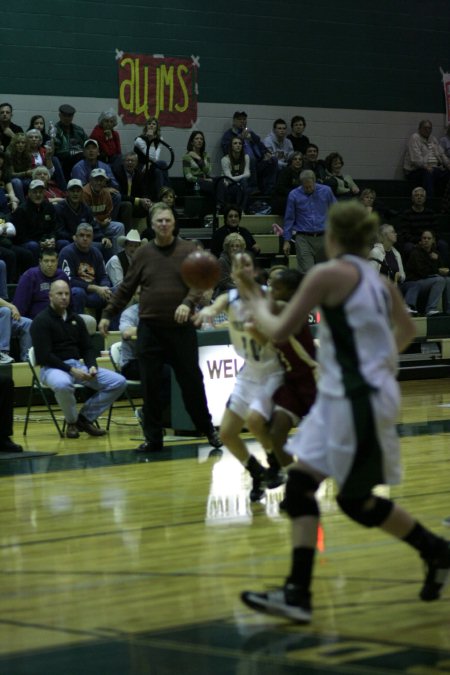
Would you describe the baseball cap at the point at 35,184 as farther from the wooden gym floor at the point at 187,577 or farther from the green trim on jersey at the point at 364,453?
the green trim on jersey at the point at 364,453

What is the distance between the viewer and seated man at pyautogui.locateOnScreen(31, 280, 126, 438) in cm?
1106

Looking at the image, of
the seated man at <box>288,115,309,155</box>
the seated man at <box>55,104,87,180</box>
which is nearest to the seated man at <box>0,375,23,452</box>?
the seated man at <box>55,104,87,180</box>

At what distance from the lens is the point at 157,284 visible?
9672 millimetres

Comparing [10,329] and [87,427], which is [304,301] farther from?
[10,329]

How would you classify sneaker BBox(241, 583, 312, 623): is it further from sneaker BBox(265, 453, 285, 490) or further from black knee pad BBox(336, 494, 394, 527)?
sneaker BBox(265, 453, 285, 490)

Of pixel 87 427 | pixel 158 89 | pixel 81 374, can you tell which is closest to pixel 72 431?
pixel 87 427

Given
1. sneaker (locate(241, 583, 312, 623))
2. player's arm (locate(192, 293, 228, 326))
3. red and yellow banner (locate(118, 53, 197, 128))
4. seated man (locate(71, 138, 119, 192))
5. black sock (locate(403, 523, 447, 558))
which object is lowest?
sneaker (locate(241, 583, 312, 623))

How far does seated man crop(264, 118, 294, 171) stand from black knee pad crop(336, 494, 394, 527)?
47.9 feet

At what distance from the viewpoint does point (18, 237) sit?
47.6ft

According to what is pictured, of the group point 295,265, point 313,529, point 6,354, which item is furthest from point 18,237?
point 313,529

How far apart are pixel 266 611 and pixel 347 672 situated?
0.79 meters

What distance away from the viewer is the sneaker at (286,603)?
4.59 meters

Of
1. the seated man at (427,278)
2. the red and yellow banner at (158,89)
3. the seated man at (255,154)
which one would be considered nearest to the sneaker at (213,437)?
the seated man at (427,278)

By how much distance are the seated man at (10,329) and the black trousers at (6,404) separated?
9.19 ft
